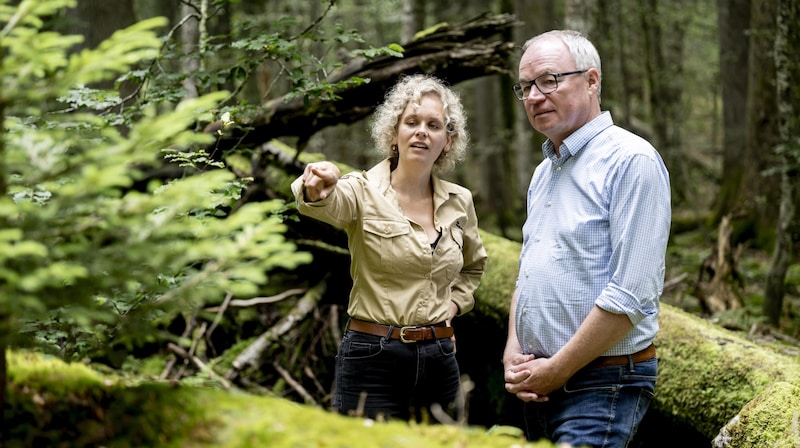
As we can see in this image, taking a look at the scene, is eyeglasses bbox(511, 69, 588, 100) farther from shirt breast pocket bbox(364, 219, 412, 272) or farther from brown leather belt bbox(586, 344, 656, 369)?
brown leather belt bbox(586, 344, 656, 369)

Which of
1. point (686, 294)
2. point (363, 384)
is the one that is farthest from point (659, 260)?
point (686, 294)

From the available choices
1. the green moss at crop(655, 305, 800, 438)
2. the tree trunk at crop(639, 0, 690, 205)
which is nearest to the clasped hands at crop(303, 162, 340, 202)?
the green moss at crop(655, 305, 800, 438)

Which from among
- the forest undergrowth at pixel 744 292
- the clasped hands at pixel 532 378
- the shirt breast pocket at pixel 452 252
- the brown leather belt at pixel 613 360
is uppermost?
the shirt breast pocket at pixel 452 252

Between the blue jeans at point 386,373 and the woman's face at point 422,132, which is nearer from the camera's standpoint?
the blue jeans at point 386,373

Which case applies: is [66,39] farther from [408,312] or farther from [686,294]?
[686,294]

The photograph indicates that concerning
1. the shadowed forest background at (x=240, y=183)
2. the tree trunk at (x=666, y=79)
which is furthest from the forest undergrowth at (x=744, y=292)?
the tree trunk at (x=666, y=79)

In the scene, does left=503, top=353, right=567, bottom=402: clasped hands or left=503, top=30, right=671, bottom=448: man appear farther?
left=503, top=353, right=567, bottom=402: clasped hands

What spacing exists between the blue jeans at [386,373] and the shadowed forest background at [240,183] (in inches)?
40.2

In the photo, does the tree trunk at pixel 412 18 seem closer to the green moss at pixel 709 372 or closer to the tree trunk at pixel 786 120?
the tree trunk at pixel 786 120

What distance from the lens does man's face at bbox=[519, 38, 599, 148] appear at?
10.3ft

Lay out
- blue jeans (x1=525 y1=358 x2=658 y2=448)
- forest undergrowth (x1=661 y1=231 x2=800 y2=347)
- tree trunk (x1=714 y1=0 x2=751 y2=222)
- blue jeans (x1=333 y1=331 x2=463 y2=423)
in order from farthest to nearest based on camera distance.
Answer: tree trunk (x1=714 y1=0 x2=751 y2=222), forest undergrowth (x1=661 y1=231 x2=800 y2=347), blue jeans (x1=333 y1=331 x2=463 y2=423), blue jeans (x1=525 y1=358 x2=658 y2=448)

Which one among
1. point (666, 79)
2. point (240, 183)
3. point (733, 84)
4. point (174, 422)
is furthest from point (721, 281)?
point (666, 79)

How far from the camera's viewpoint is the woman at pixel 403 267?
362cm

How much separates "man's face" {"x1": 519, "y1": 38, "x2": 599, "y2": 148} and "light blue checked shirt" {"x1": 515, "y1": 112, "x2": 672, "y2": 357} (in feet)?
0.24
